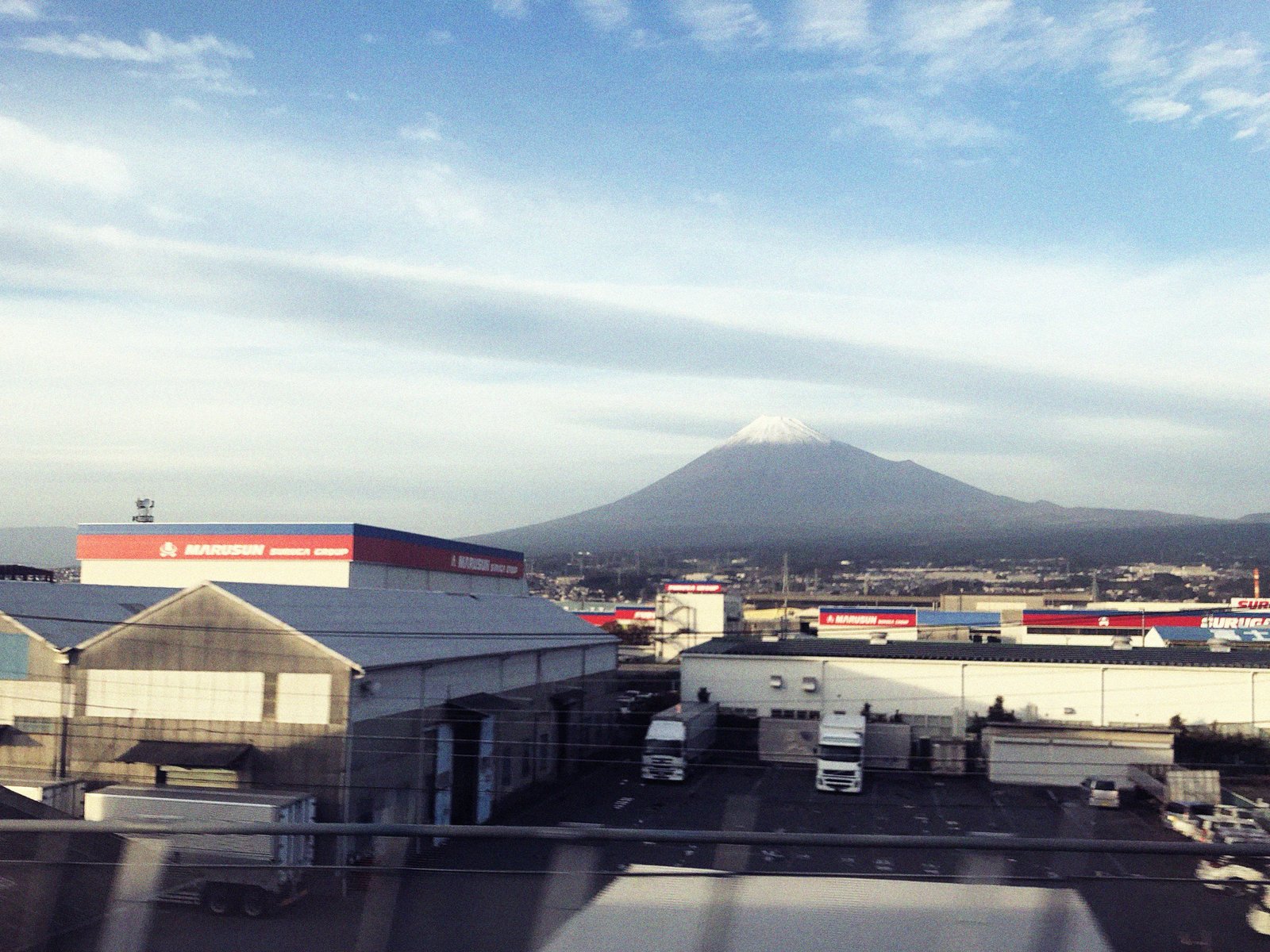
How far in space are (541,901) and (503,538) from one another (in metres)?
89.1

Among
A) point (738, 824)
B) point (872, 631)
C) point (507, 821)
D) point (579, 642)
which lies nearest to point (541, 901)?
point (738, 824)

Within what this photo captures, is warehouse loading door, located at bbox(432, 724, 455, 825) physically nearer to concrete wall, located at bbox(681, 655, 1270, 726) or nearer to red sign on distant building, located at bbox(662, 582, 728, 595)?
concrete wall, located at bbox(681, 655, 1270, 726)

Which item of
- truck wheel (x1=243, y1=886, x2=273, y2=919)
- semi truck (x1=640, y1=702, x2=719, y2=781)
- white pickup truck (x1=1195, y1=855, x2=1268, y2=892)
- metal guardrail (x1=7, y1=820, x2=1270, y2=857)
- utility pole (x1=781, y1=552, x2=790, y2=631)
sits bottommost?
semi truck (x1=640, y1=702, x2=719, y2=781)

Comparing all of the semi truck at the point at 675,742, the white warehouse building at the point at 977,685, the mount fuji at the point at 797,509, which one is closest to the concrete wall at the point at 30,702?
the semi truck at the point at 675,742

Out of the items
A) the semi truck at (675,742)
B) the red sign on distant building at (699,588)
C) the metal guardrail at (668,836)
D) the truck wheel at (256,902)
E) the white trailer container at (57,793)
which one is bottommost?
the semi truck at (675,742)

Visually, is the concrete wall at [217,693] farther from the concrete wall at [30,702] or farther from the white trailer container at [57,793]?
the white trailer container at [57,793]

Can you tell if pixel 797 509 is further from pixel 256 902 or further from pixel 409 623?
pixel 256 902

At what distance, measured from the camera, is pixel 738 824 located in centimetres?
239

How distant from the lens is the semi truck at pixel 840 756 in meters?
12.0

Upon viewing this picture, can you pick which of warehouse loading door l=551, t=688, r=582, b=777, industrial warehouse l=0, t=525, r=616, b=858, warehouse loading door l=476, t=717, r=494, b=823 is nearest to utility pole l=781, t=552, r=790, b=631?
warehouse loading door l=551, t=688, r=582, b=777

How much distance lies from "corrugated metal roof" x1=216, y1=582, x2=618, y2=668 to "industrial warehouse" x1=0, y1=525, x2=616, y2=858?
4cm

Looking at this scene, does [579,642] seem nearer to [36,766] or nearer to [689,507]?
[36,766]

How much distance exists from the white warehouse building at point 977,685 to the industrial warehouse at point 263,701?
623 cm

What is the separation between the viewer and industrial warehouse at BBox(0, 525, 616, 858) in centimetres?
854
